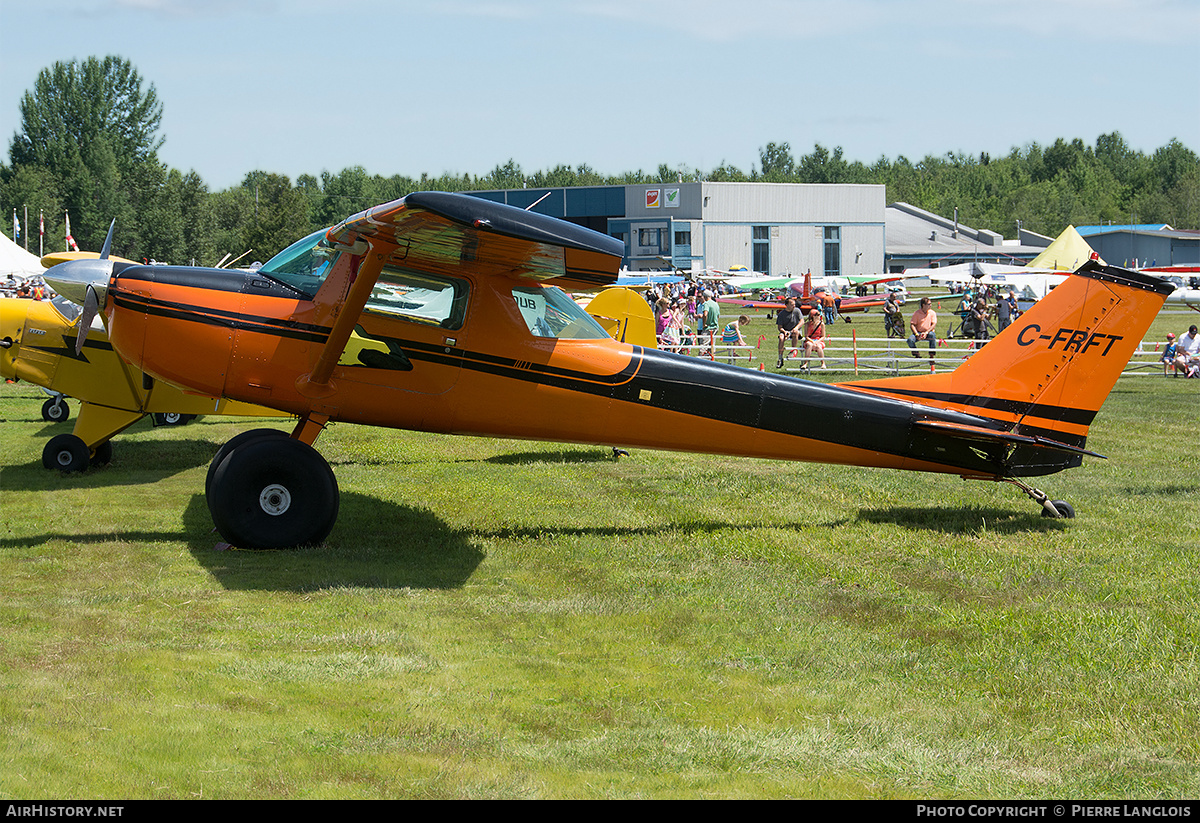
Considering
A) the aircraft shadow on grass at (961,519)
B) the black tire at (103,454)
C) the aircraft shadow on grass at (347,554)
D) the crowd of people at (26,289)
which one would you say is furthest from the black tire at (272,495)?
the crowd of people at (26,289)

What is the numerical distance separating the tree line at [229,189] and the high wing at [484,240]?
45.9 m

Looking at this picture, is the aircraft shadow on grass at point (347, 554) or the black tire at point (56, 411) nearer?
the aircraft shadow on grass at point (347, 554)

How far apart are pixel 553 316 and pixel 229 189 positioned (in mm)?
123068

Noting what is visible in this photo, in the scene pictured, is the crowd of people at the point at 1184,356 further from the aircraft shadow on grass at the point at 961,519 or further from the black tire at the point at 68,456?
the black tire at the point at 68,456

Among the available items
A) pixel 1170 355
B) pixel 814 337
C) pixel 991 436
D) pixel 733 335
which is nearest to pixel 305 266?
pixel 991 436

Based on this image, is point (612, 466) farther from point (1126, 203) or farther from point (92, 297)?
point (1126, 203)

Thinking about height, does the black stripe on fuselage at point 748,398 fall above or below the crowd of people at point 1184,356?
above

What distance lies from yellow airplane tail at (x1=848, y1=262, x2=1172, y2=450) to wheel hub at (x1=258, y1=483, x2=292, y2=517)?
4876 mm

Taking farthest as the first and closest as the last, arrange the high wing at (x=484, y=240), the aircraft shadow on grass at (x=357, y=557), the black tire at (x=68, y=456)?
1. the black tire at (x=68, y=456)
2. the aircraft shadow on grass at (x=357, y=557)
3. the high wing at (x=484, y=240)

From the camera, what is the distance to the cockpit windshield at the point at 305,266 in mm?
8266

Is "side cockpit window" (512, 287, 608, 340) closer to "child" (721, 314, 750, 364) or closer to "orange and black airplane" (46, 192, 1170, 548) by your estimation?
"orange and black airplane" (46, 192, 1170, 548)

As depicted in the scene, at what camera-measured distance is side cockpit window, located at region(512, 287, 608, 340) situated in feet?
27.9

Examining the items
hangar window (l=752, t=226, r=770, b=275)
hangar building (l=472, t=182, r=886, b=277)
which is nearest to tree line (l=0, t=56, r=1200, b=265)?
hangar building (l=472, t=182, r=886, b=277)

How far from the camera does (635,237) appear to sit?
286 feet
